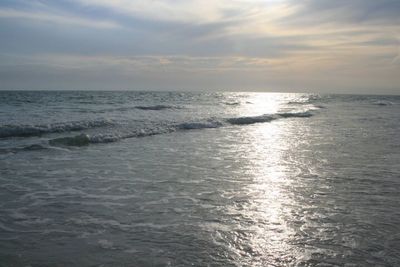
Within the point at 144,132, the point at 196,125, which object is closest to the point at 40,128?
the point at 144,132

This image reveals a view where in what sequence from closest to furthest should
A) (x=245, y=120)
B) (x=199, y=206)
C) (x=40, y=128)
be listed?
1. (x=199, y=206)
2. (x=40, y=128)
3. (x=245, y=120)

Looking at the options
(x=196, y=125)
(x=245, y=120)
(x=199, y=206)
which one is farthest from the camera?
(x=245, y=120)

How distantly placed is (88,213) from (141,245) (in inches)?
70.9

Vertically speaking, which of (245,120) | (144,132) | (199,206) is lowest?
(199,206)

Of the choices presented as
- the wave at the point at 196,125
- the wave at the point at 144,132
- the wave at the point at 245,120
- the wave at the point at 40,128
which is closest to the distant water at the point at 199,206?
the wave at the point at 144,132

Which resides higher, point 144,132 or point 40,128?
point 40,128

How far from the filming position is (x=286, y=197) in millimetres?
7770

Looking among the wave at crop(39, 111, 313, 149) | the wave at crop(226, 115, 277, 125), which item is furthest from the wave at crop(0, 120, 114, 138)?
the wave at crop(226, 115, 277, 125)

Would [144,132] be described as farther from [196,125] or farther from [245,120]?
[245,120]

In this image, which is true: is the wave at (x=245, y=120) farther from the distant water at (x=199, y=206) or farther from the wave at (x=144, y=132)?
the distant water at (x=199, y=206)

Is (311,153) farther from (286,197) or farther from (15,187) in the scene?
Answer: (15,187)

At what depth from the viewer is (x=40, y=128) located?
63.4 feet

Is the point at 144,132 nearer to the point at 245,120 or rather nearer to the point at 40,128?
the point at 40,128

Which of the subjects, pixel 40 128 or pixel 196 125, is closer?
pixel 40 128
